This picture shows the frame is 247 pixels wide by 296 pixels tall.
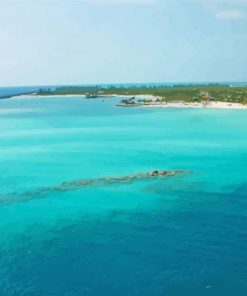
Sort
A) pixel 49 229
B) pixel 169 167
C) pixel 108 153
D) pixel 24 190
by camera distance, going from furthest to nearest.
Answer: pixel 108 153 < pixel 169 167 < pixel 24 190 < pixel 49 229

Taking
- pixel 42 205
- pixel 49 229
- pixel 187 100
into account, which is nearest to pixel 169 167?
pixel 42 205

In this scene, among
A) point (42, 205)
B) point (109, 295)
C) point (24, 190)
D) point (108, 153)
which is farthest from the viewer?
point (108, 153)

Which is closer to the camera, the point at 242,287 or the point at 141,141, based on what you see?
the point at 242,287

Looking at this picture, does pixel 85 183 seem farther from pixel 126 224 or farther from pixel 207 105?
pixel 207 105

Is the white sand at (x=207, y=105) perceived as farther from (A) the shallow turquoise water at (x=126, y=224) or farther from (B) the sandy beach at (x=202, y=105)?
(A) the shallow turquoise water at (x=126, y=224)

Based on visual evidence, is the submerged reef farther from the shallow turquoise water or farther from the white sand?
the white sand

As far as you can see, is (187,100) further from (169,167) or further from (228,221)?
(228,221)

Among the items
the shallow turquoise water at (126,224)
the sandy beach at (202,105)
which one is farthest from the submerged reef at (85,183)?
the sandy beach at (202,105)

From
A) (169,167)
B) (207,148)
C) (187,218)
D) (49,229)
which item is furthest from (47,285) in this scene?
(207,148)

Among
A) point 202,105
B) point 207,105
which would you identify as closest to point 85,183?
point 207,105
